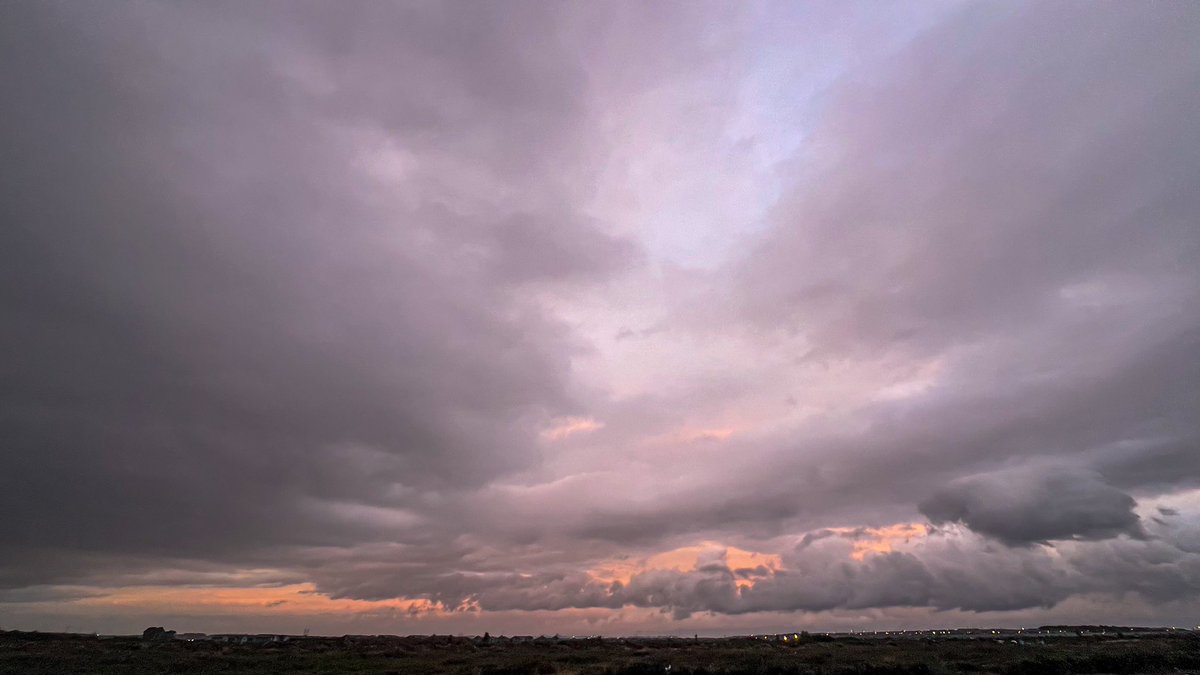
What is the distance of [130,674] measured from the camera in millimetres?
70250

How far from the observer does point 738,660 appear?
87.7 m

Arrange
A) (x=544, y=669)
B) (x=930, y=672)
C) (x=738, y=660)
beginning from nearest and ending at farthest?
(x=930, y=672) < (x=544, y=669) < (x=738, y=660)

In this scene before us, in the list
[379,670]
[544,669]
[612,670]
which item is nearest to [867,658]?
[612,670]

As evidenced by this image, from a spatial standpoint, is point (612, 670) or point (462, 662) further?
point (462, 662)

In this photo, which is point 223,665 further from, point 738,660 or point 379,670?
point 738,660

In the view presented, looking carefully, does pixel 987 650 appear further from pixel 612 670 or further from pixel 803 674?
pixel 612 670

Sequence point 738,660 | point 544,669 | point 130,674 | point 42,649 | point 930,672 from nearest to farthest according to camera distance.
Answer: point 130,674 → point 930,672 → point 544,669 → point 738,660 → point 42,649

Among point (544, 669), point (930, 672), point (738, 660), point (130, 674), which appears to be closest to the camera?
point (130, 674)

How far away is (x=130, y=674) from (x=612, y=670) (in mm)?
51344

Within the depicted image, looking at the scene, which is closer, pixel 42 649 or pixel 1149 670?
pixel 1149 670

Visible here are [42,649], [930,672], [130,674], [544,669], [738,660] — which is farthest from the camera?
[42,649]

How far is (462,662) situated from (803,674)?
153 ft

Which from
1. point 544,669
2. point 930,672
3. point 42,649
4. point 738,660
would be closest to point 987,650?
point 930,672

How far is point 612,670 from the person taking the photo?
78188 mm
